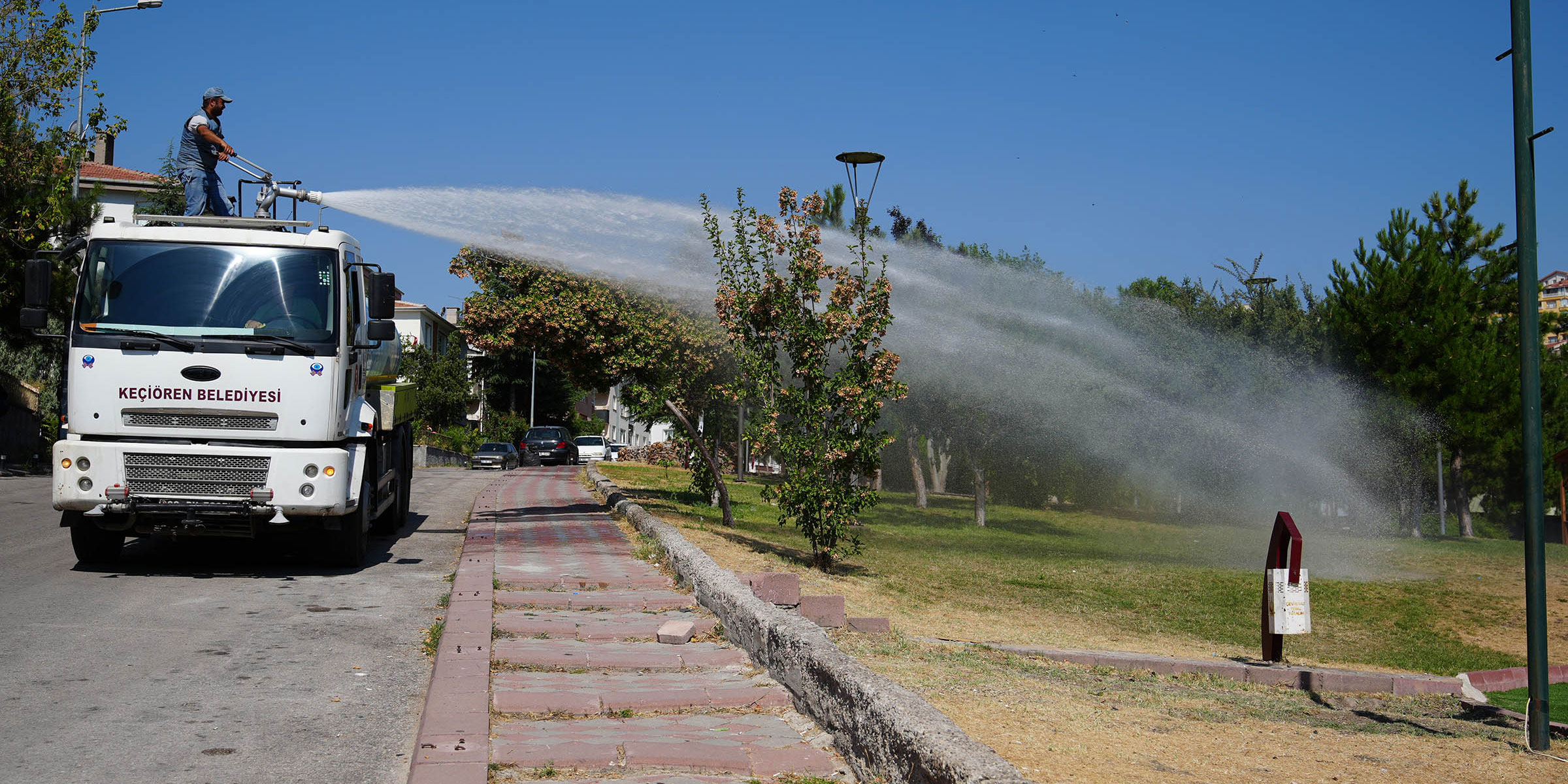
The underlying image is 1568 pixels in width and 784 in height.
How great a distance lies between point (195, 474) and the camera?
8539 millimetres

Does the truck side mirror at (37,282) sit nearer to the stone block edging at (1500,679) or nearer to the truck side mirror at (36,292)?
the truck side mirror at (36,292)

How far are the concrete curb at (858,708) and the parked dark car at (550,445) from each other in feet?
126

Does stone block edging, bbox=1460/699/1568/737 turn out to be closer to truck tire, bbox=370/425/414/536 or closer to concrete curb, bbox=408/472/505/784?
concrete curb, bbox=408/472/505/784

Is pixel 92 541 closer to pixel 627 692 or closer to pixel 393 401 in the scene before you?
pixel 393 401

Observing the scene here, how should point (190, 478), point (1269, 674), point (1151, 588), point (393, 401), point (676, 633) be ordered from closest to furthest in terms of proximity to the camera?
point (676, 633) → point (1269, 674) → point (190, 478) → point (393, 401) → point (1151, 588)

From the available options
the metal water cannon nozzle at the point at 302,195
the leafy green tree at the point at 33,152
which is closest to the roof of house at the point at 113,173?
the leafy green tree at the point at 33,152

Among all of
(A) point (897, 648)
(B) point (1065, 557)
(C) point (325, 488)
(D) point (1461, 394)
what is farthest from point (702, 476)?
(D) point (1461, 394)

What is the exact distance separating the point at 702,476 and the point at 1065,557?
6.39 metres

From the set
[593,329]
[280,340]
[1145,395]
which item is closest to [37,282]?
[280,340]

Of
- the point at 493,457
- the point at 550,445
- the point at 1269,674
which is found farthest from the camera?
the point at 550,445

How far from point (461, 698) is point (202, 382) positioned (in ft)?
15.4

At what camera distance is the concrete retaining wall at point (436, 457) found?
121 ft

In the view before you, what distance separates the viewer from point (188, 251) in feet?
29.0

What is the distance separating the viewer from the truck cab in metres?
8.41
